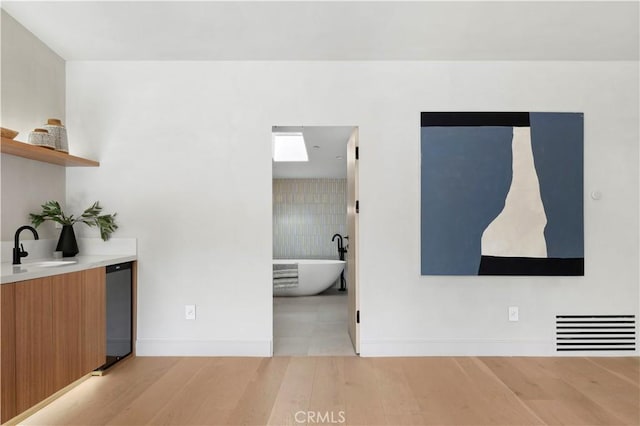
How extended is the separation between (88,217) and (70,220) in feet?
0.46

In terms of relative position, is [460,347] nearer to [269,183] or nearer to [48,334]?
[269,183]

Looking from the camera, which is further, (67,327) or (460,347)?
(460,347)

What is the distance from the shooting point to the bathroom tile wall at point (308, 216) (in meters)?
7.76

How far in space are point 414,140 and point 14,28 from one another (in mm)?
2973

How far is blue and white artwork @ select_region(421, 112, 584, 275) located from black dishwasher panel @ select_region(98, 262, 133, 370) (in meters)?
2.38

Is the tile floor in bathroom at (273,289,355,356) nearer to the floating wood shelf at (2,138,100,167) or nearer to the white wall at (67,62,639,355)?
the white wall at (67,62,639,355)

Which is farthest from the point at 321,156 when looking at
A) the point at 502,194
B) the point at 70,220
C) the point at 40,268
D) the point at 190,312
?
the point at 40,268

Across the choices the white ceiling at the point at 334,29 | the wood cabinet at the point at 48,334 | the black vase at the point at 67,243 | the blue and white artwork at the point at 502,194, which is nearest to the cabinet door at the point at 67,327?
the wood cabinet at the point at 48,334

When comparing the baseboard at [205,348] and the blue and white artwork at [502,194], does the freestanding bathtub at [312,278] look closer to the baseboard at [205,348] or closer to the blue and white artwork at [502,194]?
the baseboard at [205,348]

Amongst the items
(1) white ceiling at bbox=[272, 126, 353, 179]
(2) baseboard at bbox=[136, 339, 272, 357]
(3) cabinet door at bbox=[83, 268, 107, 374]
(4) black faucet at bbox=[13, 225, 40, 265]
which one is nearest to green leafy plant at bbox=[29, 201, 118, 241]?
(4) black faucet at bbox=[13, 225, 40, 265]

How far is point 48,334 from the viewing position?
234cm

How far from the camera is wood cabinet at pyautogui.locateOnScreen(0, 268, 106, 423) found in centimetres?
207

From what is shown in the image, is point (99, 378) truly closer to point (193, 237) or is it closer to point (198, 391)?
point (198, 391)

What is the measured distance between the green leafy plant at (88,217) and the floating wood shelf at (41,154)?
32cm
